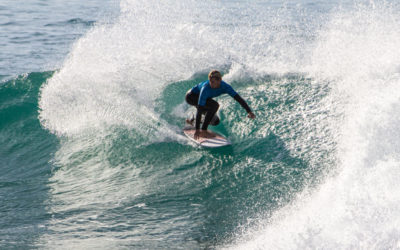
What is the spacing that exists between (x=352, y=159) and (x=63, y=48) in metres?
13.1

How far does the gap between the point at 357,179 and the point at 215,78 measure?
2832mm

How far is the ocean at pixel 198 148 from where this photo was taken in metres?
5.02

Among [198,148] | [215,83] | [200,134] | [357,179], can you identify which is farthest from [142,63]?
[357,179]

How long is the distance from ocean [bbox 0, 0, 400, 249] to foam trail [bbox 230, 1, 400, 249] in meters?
0.02

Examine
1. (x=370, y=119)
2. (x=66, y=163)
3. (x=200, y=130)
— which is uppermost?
(x=370, y=119)

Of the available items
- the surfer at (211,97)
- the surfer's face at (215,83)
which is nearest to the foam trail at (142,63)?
the surfer at (211,97)

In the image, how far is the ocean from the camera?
16.5 feet

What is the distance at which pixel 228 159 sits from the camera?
7125 mm

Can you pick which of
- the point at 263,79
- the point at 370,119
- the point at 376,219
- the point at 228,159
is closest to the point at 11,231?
the point at 228,159

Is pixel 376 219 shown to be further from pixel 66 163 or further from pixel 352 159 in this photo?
pixel 66 163

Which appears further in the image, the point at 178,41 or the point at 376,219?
the point at 178,41

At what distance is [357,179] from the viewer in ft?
17.7

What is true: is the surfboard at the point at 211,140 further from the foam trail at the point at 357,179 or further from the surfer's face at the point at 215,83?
the foam trail at the point at 357,179

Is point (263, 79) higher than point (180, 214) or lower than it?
higher
